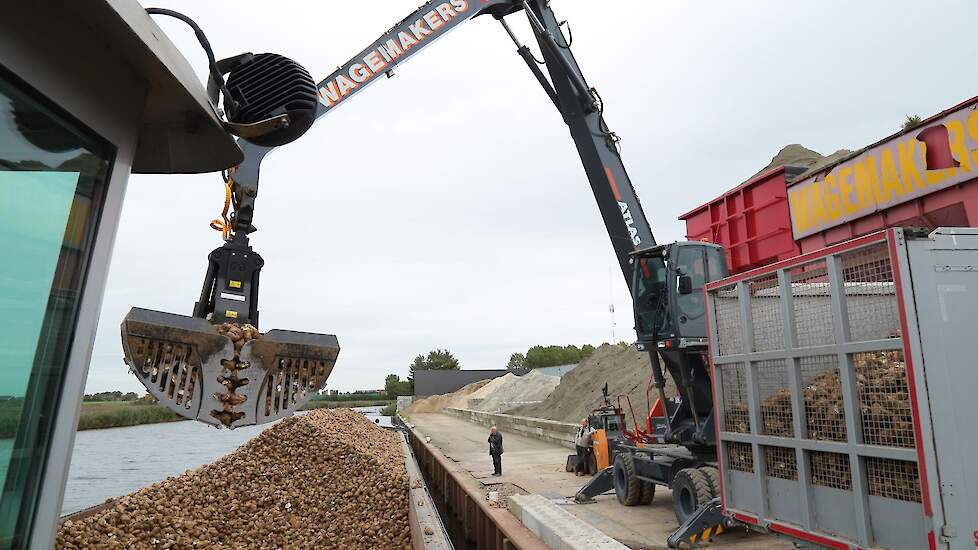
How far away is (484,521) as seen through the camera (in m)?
9.20

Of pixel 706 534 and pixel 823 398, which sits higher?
pixel 823 398

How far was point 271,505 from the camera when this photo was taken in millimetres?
7746

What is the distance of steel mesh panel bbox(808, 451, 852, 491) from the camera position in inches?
145

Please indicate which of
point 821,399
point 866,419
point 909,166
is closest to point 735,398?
point 821,399

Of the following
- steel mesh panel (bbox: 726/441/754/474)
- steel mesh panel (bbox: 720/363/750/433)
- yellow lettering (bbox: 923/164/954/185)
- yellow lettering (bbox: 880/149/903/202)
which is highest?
yellow lettering (bbox: 880/149/903/202)

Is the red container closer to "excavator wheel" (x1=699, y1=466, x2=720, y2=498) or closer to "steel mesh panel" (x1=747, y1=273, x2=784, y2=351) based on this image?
"excavator wheel" (x1=699, y1=466, x2=720, y2=498)

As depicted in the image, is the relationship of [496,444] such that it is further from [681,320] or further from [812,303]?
[812,303]

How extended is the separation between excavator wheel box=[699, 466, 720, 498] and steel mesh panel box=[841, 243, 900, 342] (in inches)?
170

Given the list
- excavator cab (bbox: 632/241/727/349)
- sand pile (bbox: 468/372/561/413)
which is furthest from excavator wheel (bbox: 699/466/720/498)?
sand pile (bbox: 468/372/561/413)

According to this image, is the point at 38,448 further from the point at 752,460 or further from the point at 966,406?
the point at 752,460

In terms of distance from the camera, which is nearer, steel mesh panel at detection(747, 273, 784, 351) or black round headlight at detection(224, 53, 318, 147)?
black round headlight at detection(224, 53, 318, 147)

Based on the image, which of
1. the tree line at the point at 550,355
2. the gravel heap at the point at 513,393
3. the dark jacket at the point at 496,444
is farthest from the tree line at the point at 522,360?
the dark jacket at the point at 496,444

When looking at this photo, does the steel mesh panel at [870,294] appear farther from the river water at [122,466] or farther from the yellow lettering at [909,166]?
the river water at [122,466]

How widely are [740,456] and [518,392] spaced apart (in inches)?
1325
